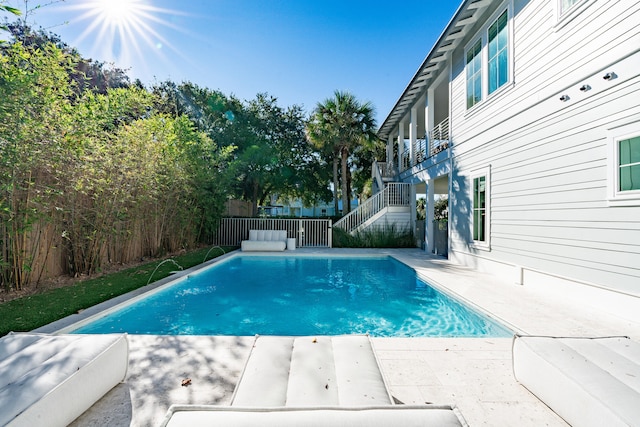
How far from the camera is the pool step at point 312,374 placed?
1771 mm

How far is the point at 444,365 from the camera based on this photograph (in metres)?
2.76

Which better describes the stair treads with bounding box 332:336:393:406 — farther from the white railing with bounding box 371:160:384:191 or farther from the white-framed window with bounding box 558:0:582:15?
the white railing with bounding box 371:160:384:191

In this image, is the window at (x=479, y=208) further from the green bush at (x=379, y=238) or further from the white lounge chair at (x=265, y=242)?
the white lounge chair at (x=265, y=242)

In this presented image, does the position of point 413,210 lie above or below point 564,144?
below

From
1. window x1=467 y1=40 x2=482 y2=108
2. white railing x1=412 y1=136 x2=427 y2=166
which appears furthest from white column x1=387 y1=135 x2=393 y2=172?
window x1=467 y1=40 x2=482 y2=108

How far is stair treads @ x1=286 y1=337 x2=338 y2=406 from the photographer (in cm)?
177

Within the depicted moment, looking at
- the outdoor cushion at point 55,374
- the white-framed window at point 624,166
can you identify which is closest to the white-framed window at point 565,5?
the white-framed window at point 624,166

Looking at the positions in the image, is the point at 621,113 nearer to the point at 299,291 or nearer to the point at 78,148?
the point at 299,291

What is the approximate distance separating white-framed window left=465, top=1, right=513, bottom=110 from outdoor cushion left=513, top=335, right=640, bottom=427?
243 inches

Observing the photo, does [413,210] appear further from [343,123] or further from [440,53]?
[440,53]

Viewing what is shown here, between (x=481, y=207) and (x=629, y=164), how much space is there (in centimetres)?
356

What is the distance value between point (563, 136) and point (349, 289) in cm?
495

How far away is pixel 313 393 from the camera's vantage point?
1.82 m

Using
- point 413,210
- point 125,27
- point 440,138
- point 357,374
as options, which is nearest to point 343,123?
point 440,138
